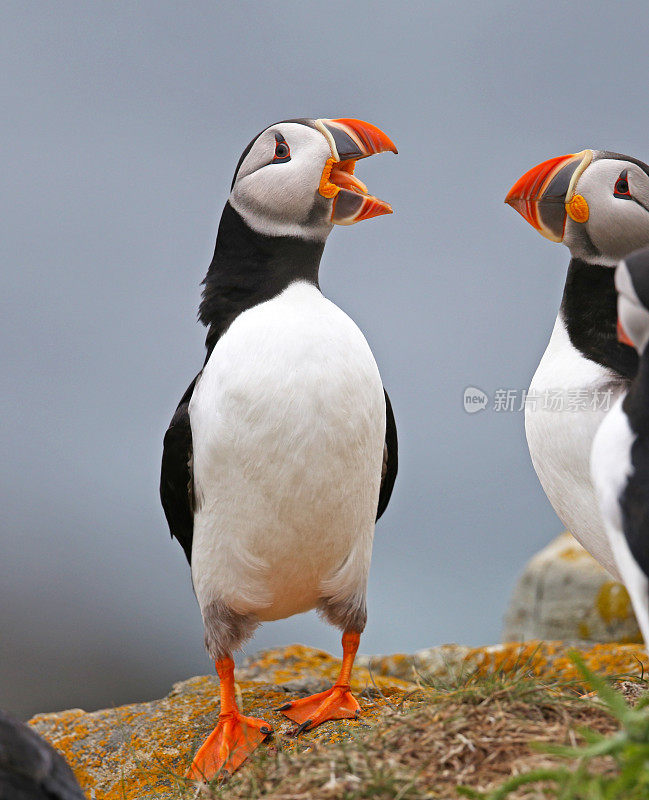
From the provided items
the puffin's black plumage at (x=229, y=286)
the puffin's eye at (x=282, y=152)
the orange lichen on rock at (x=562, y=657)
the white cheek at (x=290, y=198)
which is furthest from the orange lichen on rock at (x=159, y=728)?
the puffin's eye at (x=282, y=152)

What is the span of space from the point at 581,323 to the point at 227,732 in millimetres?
2929

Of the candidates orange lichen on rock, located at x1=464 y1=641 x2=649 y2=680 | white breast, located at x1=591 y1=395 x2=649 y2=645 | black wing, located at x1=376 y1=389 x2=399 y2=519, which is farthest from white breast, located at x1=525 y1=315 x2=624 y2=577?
white breast, located at x1=591 y1=395 x2=649 y2=645

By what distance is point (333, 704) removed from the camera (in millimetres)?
5164

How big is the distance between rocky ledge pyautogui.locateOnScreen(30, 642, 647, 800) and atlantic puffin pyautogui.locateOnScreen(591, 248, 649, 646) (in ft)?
6.83

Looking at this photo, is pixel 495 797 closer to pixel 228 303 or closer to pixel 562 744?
pixel 562 744

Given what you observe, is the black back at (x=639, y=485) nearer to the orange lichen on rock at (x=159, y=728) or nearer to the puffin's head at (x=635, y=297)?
the puffin's head at (x=635, y=297)

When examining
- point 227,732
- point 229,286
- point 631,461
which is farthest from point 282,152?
point 227,732

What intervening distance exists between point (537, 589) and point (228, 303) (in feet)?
21.0

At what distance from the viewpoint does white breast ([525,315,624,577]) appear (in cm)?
477

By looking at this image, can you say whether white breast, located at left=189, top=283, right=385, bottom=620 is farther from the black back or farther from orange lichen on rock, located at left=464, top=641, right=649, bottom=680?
the black back

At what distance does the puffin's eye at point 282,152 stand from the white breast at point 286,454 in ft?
2.29

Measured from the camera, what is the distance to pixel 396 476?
590 cm

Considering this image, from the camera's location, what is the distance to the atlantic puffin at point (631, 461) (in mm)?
2902

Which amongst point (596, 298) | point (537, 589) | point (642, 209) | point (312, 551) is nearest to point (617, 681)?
point (312, 551)
